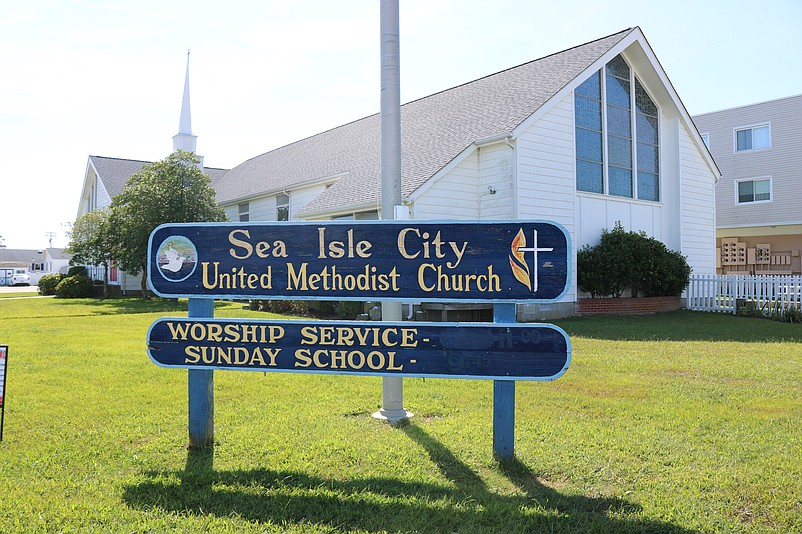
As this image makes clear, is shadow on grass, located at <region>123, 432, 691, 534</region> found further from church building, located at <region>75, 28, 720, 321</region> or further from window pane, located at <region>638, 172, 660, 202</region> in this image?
window pane, located at <region>638, 172, 660, 202</region>

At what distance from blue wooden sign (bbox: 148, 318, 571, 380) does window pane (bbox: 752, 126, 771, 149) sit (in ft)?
106

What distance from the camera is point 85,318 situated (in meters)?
18.6

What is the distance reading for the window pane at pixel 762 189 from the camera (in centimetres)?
3169

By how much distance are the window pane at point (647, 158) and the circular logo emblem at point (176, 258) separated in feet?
59.9

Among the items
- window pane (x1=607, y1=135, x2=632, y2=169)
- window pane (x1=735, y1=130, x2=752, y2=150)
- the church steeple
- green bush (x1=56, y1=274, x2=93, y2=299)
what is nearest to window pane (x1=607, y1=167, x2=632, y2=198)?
window pane (x1=607, y1=135, x2=632, y2=169)

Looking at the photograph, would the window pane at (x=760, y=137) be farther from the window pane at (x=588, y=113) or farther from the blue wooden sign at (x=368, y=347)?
the blue wooden sign at (x=368, y=347)

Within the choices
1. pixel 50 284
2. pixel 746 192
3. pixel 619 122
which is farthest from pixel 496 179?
pixel 50 284

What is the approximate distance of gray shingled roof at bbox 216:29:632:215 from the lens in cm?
1752

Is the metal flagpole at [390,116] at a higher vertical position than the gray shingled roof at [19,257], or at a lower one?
lower

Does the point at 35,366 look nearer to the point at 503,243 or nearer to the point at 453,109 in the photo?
the point at 503,243

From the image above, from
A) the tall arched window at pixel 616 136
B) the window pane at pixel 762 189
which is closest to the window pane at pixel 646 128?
the tall arched window at pixel 616 136

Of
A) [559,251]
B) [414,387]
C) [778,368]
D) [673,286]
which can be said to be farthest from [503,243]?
[673,286]

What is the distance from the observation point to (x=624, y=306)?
61.4 ft

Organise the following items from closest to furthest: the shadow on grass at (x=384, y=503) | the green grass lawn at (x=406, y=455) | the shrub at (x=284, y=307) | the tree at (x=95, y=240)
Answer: the shadow on grass at (x=384, y=503) < the green grass lawn at (x=406, y=455) < the shrub at (x=284, y=307) < the tree at (x=95, y=240)
